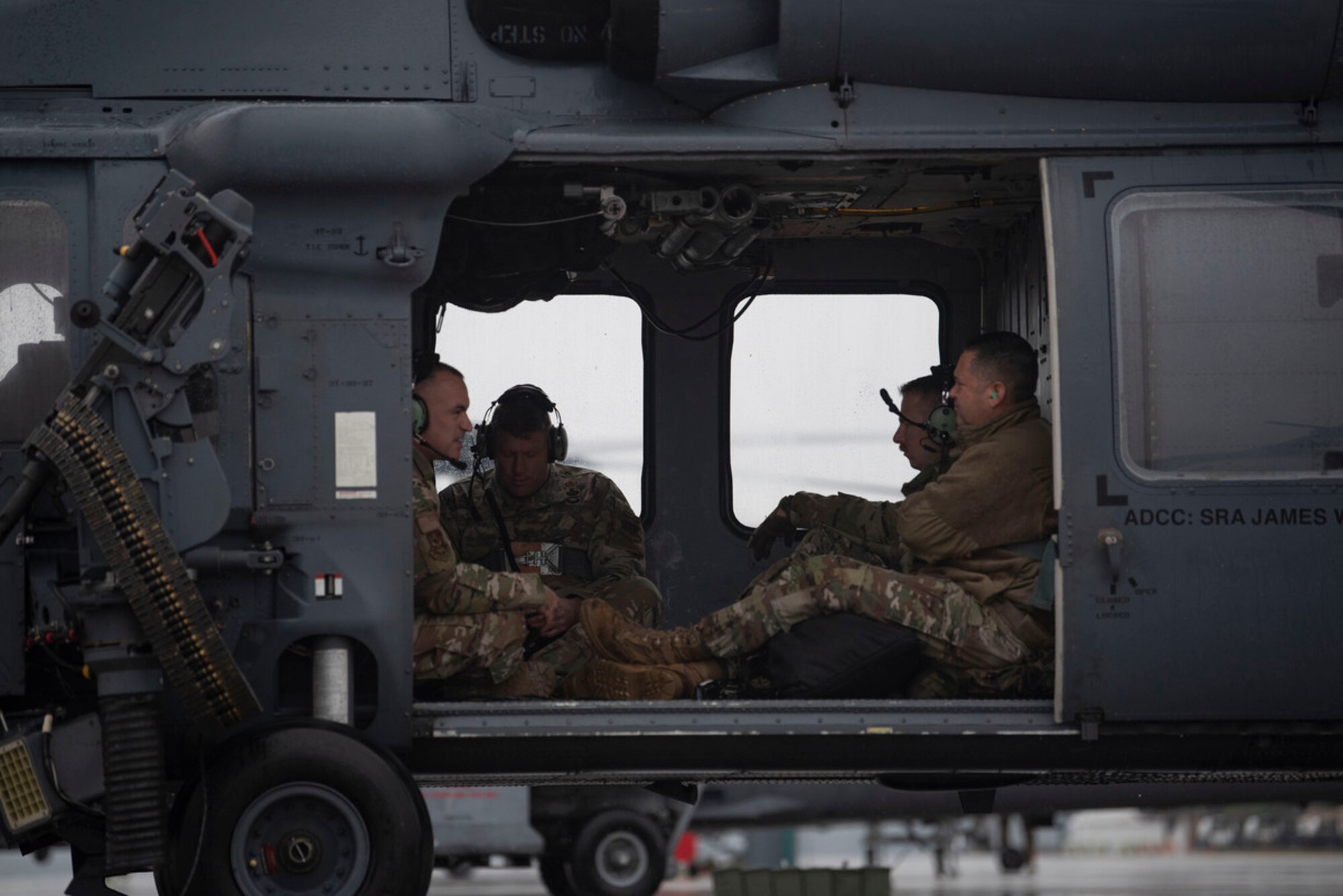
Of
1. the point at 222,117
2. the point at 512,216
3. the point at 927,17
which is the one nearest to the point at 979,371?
the point at 927,17

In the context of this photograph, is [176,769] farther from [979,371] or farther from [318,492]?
[979,371]

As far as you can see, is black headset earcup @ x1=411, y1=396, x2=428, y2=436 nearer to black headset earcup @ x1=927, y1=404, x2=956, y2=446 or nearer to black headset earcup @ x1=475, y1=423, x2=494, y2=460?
black headset earcup @ x1=475, y1=423, x2=494, y2=460

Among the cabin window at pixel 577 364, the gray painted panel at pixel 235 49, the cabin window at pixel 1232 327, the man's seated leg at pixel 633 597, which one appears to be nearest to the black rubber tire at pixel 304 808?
the man's seated leg at pixel 633 597

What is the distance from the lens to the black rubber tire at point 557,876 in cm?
1384

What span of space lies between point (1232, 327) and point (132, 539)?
12.5ft

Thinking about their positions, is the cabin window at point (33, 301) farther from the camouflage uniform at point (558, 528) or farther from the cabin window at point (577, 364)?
the cabin window at point (577, 364)

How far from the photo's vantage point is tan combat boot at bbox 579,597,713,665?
6168 mm

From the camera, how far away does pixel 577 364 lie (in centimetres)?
784

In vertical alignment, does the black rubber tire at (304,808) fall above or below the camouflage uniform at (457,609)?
below

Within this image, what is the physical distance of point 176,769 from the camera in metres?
5.55

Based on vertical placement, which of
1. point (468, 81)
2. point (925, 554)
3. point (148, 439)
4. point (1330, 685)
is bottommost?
point (1330, 685)

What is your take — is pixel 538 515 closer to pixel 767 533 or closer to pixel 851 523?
pixel 767 533

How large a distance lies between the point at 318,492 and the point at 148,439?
63 centimetres

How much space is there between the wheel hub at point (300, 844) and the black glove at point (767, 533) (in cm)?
272
